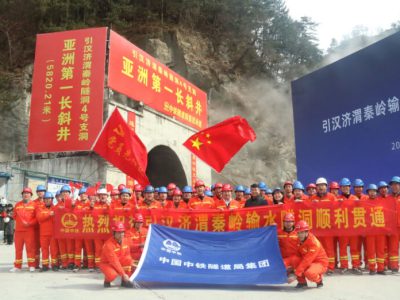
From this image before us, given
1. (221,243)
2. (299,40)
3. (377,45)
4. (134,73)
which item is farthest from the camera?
(299,40)

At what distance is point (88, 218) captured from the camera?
24.9 feet

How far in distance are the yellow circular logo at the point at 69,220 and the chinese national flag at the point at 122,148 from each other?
1237 mm

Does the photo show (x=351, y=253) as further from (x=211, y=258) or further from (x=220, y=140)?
(x=220, y=140)

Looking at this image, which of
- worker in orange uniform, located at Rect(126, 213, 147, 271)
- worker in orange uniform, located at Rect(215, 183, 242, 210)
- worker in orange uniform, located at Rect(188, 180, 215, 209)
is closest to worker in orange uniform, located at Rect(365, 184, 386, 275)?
worker in orange uniform, located at Rect(215, 183, 242, 210)

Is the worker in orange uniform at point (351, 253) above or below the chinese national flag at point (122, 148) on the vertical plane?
below

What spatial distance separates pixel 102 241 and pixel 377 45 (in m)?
9.76

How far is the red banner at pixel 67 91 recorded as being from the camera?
50.4 feet

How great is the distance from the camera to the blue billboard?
38.9 ft

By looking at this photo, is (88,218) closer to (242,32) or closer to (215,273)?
(215,273)

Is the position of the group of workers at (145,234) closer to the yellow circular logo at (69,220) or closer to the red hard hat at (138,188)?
the red hard hat at (138,188)

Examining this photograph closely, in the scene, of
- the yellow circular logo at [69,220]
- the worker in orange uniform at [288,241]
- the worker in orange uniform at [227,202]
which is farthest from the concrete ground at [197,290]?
the worker in orange uniform at [227,202]

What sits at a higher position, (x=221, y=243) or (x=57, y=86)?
(x=57, y=86)

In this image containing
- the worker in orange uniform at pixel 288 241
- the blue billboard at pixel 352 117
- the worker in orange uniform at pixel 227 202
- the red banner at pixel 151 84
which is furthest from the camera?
the red banner at pixel 151 84

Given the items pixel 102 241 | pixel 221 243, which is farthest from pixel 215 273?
pixel 102 241
